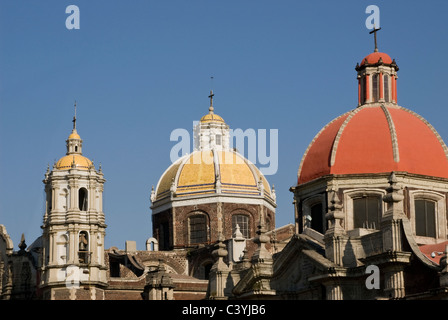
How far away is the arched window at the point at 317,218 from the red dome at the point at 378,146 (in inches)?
53.3

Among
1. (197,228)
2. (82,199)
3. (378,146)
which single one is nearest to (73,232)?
(82,199)

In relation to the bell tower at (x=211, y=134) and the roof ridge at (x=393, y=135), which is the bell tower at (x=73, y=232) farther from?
the roof ridge at (x=393, y=135)

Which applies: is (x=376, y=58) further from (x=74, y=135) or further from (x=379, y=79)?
(x=74, y=135)

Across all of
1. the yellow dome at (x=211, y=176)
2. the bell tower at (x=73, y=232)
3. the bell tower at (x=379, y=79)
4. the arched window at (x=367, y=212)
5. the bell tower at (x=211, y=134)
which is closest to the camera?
the arched window at (x=367, y=212)

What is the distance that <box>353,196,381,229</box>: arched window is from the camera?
47900mm

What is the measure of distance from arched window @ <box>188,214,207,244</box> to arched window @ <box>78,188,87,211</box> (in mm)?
8629

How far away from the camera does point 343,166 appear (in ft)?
162

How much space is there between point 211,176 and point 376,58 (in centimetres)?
2296

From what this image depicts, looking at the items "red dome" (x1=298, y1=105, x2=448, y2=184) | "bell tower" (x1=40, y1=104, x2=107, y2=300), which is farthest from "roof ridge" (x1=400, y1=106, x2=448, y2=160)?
"bell tower" (x1=40, y1=104, x2=107, y2=300)

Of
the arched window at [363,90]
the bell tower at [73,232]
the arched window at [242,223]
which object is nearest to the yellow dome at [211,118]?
the arched window at [242,223]

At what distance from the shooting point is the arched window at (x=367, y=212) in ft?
157

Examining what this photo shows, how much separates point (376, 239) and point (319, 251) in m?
3.54
